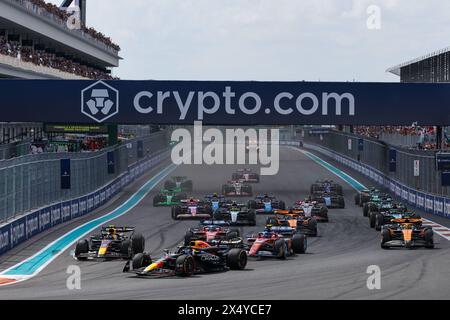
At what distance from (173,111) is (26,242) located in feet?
60.0

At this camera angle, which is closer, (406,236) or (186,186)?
(406,236)

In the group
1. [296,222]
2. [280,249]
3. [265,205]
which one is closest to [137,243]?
[280,249]

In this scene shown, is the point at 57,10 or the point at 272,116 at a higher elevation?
the point at 57,10

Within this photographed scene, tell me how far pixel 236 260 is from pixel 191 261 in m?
1.47

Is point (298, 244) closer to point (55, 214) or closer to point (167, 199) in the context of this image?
point (55, 214)

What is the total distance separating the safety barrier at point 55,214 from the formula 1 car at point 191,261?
6547 millimetres

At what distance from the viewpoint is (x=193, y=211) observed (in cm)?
3750

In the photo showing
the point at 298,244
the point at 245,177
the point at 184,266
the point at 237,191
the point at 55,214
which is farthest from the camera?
the point at 245,177

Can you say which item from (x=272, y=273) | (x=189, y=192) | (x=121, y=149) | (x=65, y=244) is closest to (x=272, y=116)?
(x=189, y=192)

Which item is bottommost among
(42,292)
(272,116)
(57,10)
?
(42,292)

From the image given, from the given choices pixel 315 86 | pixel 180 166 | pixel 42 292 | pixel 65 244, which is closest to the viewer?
pixel 42 292

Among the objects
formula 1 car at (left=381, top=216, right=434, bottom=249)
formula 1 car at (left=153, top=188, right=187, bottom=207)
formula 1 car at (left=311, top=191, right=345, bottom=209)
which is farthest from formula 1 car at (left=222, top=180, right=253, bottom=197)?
formula 1 car at (left=381, top=216, right=434, bottom=249)
